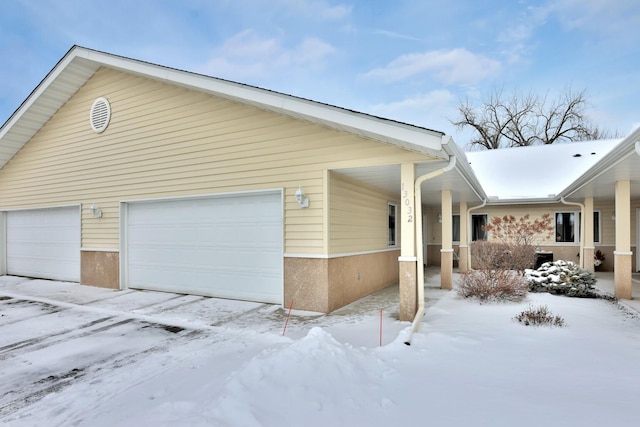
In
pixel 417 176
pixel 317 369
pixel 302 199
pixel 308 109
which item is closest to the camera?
pixel 317 369

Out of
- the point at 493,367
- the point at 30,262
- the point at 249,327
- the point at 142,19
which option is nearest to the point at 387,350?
the point at 493,367

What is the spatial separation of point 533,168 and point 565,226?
2760 millimetres

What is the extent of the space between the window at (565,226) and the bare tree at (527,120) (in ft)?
44.4

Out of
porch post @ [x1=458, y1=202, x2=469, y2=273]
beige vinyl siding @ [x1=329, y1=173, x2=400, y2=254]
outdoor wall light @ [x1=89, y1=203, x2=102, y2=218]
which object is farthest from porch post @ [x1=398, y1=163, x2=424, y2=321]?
outdoor wall light @ [x1=89, y1=203, x2=102, y2=218]

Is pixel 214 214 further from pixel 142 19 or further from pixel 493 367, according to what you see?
pixel 142 19

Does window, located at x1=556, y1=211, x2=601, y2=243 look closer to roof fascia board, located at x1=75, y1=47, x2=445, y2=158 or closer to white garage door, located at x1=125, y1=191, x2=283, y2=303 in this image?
roof fascia board, located at x1=75, y1=47, x2=445, y2=158

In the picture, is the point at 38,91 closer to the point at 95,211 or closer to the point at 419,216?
the point at 95,211

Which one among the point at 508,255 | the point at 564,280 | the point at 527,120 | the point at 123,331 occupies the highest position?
the point at 527,120

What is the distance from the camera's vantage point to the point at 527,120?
25.2 m

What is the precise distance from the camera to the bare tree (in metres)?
24.0

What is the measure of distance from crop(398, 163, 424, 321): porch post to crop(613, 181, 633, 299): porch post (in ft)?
A: 16.2

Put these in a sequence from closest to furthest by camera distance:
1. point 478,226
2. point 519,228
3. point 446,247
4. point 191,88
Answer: point 191,88 < point 446,247 < point 519,228 < point 478,226

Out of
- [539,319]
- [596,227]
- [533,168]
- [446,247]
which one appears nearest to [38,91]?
[446,247]

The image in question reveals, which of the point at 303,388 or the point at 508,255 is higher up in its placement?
the point at 508,255
